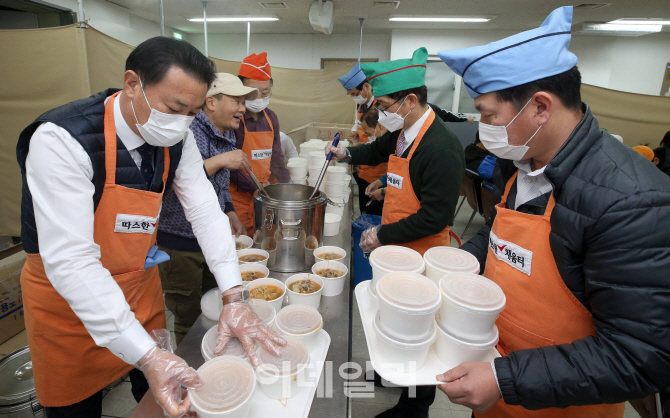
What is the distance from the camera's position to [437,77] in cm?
923

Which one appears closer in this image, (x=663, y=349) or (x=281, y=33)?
(x=663, y=349)

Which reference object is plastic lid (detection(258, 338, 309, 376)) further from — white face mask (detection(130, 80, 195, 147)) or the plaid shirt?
the plaid shirt

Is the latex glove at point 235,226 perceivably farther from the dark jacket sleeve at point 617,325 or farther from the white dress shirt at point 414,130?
the dark jacket sleeve at point 617,325

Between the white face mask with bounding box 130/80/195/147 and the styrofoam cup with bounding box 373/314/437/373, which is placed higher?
the white face mask with bounding box 130/80/195/147

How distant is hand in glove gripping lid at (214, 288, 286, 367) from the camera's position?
3.22 feet

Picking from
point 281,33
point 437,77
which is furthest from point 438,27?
point 281,33

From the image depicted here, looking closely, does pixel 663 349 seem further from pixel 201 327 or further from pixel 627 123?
pixel 627 123

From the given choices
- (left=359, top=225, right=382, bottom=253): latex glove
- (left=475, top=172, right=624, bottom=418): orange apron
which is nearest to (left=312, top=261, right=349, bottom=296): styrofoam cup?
(left=359, top=225, right=382, bottom=253): latex glove

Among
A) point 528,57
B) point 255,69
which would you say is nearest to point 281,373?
point 528,57

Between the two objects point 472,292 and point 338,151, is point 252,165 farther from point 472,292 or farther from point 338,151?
point 472,292

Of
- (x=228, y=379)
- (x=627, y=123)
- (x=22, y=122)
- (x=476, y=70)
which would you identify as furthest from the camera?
(x=627, y=123)

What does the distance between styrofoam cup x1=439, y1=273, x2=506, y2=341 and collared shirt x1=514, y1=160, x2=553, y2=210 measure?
0.31 meters

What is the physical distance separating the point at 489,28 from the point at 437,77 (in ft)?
5.65

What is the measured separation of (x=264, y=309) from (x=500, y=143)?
968mm
